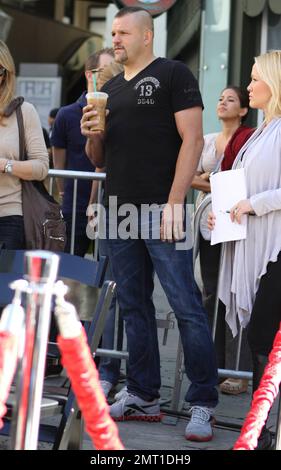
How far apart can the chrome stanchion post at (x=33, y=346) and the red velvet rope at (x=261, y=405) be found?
25.1 inches

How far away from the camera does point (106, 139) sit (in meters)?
5.10

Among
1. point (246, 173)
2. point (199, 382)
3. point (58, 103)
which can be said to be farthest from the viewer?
point (58, 103)

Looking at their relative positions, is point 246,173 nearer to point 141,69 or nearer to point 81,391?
point 141,69

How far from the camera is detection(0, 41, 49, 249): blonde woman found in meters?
5.13

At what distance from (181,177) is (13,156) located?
0.95m

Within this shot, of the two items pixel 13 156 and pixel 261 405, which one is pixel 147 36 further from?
pixel 261 405

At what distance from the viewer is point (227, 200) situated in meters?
4.77

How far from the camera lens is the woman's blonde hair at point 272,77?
4516mm

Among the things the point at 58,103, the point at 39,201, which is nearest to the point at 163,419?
the point at 39,201

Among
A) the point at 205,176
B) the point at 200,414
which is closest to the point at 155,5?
the point at 205,176

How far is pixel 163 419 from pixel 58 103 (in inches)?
481

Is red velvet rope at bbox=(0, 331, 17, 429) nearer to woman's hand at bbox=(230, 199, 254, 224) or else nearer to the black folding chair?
the black folding chair

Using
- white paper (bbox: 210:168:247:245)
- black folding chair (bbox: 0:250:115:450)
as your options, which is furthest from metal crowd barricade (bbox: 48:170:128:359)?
black folding chair (bbox: 0:250:115:450)

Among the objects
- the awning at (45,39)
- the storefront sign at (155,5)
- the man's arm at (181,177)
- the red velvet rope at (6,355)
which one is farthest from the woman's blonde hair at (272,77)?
the awning at (45,39)
